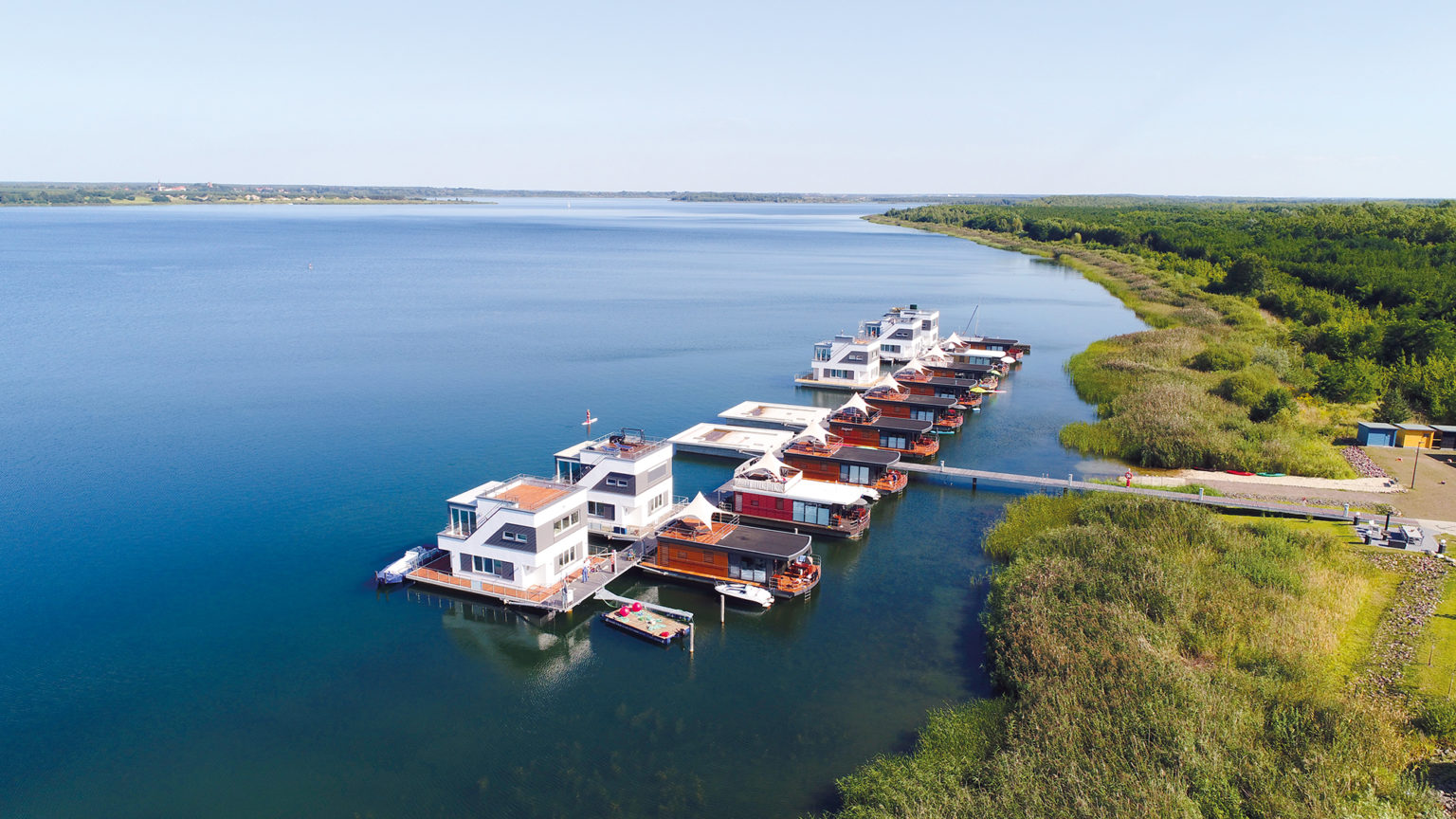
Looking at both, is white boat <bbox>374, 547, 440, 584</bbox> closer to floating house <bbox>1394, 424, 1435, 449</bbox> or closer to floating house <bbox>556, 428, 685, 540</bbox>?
floating house <bbox>556, 428, 685, 540</bbox>

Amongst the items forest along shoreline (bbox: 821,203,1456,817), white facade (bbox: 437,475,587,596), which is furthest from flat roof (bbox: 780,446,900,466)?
white facade (bbox: 437,475,587,596)

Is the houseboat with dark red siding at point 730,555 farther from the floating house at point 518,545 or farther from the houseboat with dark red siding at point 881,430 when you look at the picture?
the houseboat with dark red siding at point 881,430

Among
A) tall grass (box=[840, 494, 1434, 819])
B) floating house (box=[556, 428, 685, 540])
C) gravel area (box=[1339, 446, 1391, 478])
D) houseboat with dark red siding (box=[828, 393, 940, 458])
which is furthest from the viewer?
houseboat with dark red siding (box=[828, 393, 940, 458])

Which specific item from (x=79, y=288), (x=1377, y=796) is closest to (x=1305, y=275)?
(x=1377, y=796)

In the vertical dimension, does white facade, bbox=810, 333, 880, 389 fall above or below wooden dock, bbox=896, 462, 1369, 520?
above

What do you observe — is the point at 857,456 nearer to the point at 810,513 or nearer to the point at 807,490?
the point at 807,490

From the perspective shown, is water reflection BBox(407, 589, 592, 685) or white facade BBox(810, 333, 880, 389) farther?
white facade BBox(810, 333, 880, 389)
